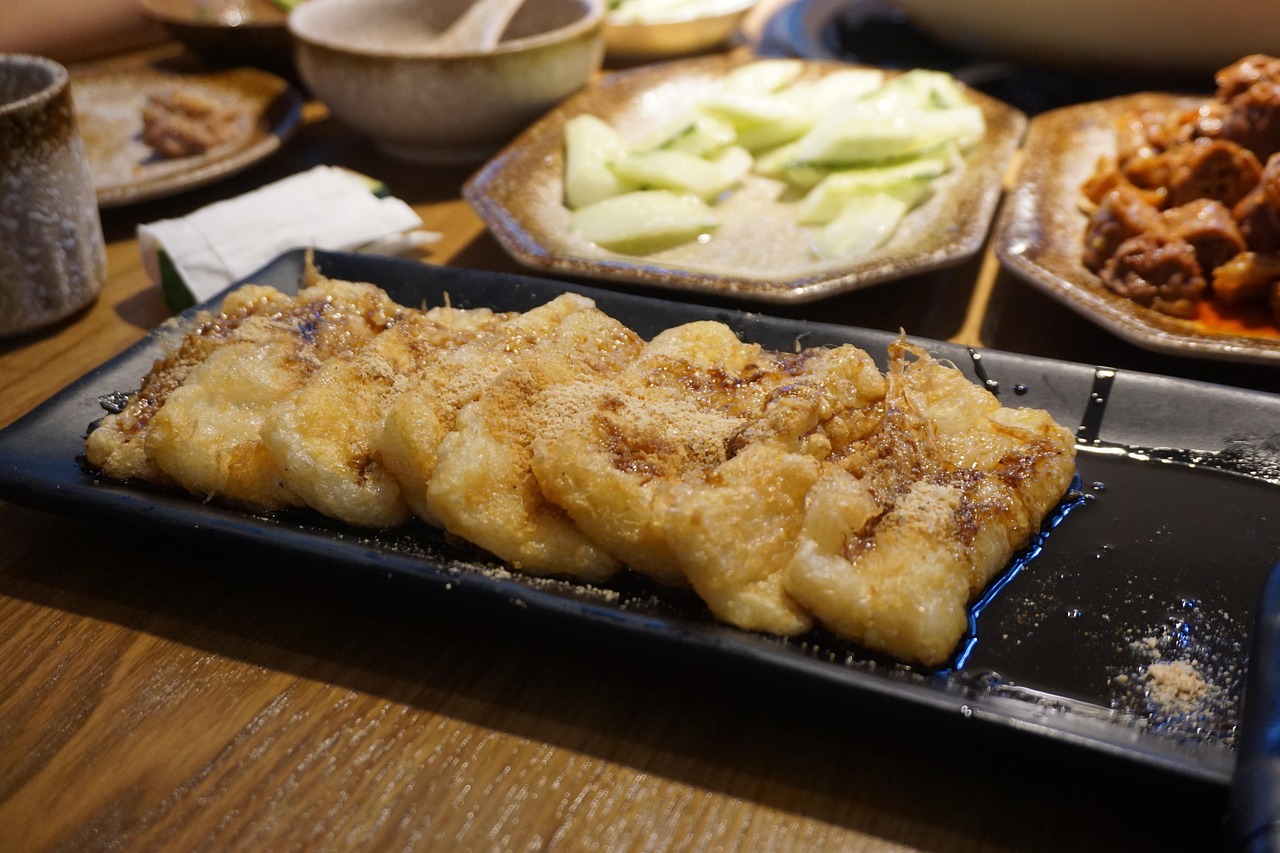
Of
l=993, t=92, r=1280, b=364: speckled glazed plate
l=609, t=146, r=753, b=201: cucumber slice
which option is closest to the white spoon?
l=609, t=146, r=753, b=201: cucumber slice

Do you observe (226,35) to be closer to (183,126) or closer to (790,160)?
(183,126)

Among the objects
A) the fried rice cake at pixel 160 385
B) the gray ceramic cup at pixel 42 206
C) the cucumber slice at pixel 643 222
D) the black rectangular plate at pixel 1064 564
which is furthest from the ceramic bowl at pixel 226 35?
the black rectangular plate at pixel 1064 564

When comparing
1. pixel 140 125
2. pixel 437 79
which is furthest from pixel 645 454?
pixel 140 125

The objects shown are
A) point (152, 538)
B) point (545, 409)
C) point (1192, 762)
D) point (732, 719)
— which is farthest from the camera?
point (152, 538)

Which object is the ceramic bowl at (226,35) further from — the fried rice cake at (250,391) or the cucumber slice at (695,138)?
the fried rice cake at (250,391)

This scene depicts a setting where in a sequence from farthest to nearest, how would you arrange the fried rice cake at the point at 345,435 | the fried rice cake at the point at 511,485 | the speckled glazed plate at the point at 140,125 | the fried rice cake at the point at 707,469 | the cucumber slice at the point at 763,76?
the cucumber slice at the point at 763,76
the speckled glazed plate at the point at 140,125
the fried rice cake at the point at 345,435
the fried rice cake at the point at 511,485
the fried rice cake at the point at 707,469

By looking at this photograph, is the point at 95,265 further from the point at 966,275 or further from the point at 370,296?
the point at 966,275

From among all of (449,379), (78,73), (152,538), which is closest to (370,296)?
(449,379)
